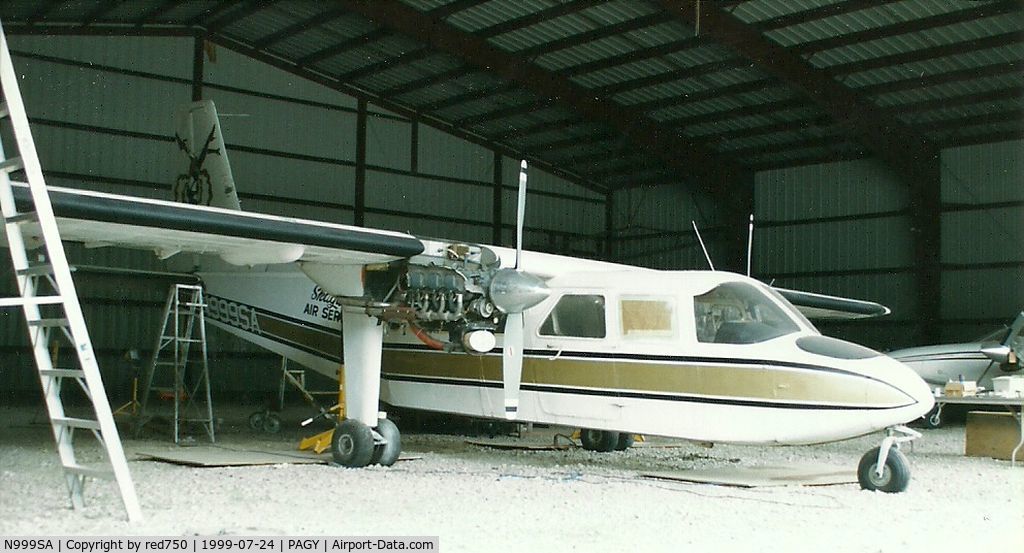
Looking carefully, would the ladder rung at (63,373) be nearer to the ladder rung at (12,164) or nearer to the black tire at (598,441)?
the ladder rung at (12,164)

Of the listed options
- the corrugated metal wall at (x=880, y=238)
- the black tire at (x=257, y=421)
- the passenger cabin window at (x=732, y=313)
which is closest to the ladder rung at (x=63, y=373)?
the passenger cabin window at (x=732, y=313)

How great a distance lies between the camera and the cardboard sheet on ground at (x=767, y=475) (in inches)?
A: 404

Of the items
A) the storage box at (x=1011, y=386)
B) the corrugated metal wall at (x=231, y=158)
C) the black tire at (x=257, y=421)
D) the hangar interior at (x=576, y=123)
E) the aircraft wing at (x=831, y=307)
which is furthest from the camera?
the corrugated metal wall at (x=231, y=158)

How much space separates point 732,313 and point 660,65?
1311cm

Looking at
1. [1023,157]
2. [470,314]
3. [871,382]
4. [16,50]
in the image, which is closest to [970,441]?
[871,382]

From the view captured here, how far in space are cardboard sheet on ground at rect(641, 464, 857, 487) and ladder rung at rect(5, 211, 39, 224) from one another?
683cm

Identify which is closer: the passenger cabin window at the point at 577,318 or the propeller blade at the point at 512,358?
the passenger cabin window at the point at 577,318

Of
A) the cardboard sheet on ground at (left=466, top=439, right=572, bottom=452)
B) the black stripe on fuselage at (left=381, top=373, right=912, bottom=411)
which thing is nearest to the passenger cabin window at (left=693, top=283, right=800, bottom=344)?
the black stripe on fuselage at (left=381, top=373, right=912, bottom=411)

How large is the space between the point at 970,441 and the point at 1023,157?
11621 millimetres

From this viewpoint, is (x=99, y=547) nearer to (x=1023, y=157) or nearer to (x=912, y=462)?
(x=912, y=462)

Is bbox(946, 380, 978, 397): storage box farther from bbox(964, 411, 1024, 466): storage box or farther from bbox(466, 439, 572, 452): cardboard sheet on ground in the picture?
bbox(466, 439, 572, 452): cardboard sheet on ground

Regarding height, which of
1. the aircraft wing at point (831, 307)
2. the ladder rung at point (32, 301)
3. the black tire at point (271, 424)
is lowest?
the black tire at point (271, 424)

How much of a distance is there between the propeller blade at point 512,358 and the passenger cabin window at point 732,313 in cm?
215

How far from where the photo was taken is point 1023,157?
22672mm
